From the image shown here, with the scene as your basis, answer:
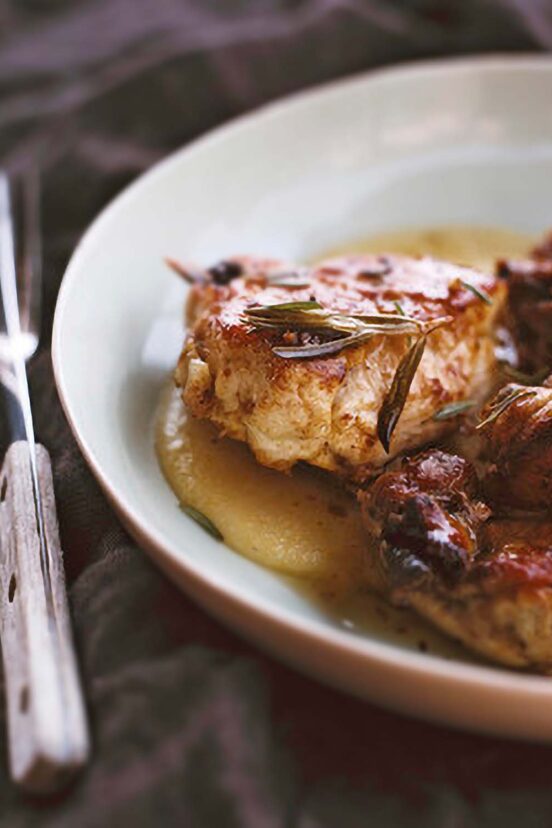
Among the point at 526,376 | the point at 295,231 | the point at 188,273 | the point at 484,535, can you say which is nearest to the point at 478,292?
the point at 526,376

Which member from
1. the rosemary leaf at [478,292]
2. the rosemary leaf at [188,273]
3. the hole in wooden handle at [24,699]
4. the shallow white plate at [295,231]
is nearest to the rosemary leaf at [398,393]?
the rosemary leaf at [478,292]

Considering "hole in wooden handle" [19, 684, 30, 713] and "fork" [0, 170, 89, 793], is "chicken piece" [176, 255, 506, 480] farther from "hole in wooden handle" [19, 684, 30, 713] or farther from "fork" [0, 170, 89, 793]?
"hole in wooden handle" [19, 684, 30, 713]

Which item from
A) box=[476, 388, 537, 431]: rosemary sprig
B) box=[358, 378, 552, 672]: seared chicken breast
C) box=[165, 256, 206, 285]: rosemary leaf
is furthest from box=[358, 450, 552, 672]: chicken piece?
box=[165, 256, 206, 285]: rosemary leaf

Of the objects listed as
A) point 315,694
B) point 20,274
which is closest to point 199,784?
point 315,694

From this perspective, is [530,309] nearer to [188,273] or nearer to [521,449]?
[521,449]

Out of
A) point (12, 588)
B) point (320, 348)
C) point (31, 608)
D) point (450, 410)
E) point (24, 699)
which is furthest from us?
point (450, 410)

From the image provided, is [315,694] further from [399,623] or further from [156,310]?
[156,310]

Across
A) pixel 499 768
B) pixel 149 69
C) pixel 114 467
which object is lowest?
pixel 499 768
